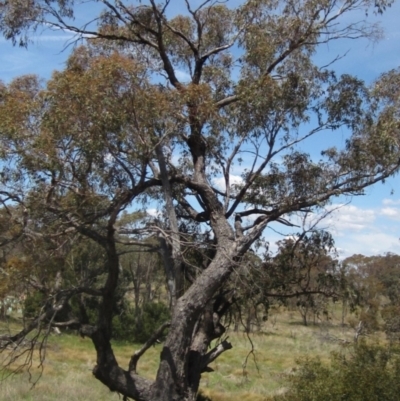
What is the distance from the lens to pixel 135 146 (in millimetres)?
8867

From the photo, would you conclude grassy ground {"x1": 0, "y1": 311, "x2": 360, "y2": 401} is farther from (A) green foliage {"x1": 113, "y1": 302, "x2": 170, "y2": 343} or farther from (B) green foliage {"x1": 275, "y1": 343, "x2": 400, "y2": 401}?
(A) green foliage {"x1": 113, "y1": 302, "x2": 170, "y2": 343}

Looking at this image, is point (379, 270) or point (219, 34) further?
point (379, 270)

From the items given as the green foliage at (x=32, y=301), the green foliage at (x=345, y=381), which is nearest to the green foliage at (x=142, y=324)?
the green foliage at (x=32, y=301)

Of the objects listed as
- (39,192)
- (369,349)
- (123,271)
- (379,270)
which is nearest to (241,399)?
(369,349)

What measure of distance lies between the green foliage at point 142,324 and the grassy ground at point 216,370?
4.69 feet

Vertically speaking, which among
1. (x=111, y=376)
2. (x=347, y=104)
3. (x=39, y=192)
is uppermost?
(x=347, y=104)

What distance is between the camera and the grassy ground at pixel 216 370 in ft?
53.0

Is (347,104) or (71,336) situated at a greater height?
(347,104)

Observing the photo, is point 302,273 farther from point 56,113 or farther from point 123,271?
point 123,271

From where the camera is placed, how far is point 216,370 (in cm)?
2512

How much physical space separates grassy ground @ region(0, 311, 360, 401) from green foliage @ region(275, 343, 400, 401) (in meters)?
0.91

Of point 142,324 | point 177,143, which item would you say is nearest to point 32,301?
point 177,143

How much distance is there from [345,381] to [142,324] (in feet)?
82.4

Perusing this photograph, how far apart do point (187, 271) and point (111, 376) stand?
2153mm
